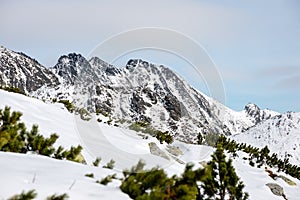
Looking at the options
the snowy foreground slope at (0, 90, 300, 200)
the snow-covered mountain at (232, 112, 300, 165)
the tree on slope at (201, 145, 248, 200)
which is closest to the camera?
the snowy foreground slope at (0, 90, 300, 200)

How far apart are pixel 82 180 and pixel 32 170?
90 centimetres

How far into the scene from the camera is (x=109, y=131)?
1944cm

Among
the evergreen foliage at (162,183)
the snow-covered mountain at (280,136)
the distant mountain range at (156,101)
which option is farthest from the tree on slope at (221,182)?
the snow-covered mountain at (280,136)

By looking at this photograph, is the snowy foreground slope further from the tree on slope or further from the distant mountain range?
the distant mountain range

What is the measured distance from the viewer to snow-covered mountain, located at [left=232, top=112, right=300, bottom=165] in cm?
8769

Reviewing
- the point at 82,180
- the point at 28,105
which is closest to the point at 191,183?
the point at 82,180

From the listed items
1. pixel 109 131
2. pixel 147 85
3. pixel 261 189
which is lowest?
pixel 261 189

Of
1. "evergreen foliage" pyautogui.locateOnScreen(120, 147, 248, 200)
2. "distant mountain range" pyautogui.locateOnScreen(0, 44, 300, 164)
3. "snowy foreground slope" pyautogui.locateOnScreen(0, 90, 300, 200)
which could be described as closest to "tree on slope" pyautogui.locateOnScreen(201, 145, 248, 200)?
"snowy foreground slope" pyautogui.locateOnScreen(0, 90, 300, 200)

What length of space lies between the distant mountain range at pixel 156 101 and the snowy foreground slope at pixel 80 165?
719cm

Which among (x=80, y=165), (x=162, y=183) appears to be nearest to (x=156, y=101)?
(x=80, y=165)

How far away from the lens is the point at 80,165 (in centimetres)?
712

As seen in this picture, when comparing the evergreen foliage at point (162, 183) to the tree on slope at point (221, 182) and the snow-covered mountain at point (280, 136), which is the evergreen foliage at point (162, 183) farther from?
the snow-covered mountain at point (280, 136)

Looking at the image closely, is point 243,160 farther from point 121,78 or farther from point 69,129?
point 121,78

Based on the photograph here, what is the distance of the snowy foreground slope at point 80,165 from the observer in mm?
4965
